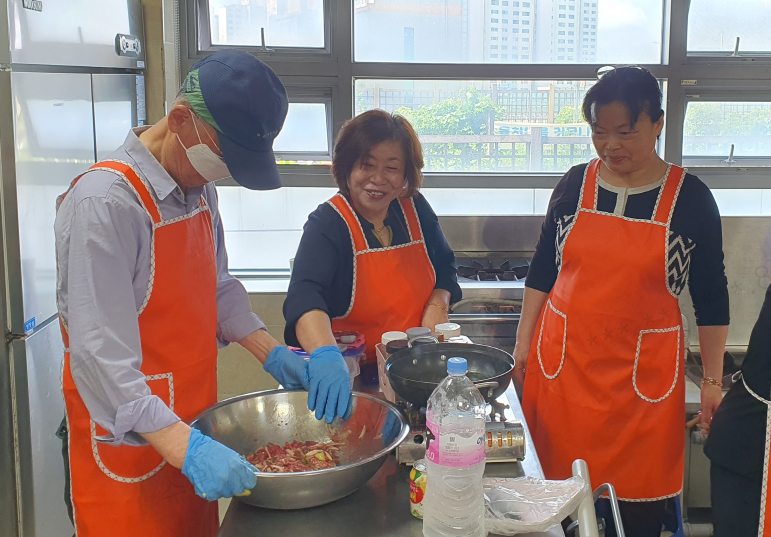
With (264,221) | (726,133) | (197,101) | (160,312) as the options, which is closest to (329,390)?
(160,312)

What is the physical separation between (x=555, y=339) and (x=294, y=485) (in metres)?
1.20

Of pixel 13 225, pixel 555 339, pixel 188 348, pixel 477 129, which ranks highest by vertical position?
pixel 477 129

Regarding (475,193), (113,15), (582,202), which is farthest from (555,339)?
(113,15)

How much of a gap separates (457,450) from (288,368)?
0.63 m

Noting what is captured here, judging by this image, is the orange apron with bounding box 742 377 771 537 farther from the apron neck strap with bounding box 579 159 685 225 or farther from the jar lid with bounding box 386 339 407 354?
the jar lid with bounding box 386 339 407 354

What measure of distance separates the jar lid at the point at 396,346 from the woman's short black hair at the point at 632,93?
3.10 feet

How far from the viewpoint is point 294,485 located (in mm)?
1213

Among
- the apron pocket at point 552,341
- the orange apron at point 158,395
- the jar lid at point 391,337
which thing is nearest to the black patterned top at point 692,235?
the apron pocket at point 552,341

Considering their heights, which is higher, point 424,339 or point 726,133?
point 726,133

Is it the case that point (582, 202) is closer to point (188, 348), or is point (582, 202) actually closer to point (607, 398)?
point (607, 398)

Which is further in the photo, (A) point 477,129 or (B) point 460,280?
(A) point 477,129

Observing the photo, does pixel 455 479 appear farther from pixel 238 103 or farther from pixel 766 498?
pixel 766 498

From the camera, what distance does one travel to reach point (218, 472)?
117 cm

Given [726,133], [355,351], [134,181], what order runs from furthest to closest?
[726,133], [355,351], [134,181]
